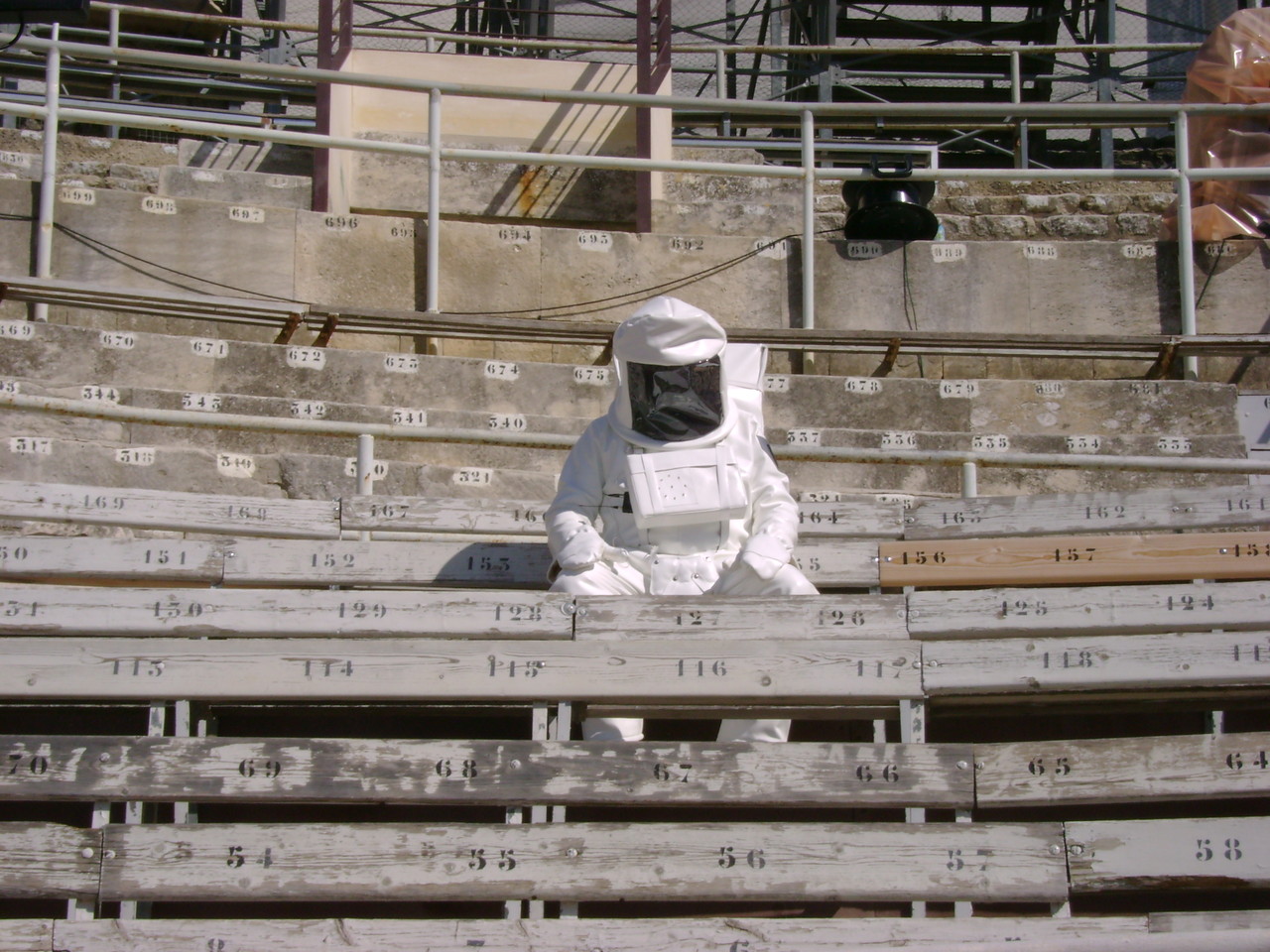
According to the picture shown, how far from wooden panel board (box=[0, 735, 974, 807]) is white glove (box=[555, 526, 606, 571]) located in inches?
40.5

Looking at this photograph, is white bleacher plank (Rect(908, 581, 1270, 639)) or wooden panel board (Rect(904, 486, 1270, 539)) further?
wooden panel board (Rect(904, 486, 1270, 539))

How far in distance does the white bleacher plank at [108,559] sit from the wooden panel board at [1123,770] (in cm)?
305

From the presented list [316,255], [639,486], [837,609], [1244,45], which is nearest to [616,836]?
[837,609]

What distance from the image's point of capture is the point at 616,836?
476 centimetres

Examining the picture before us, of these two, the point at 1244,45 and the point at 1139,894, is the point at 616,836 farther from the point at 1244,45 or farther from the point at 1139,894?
the point at 1244,45

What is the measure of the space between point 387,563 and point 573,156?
417 centimetres

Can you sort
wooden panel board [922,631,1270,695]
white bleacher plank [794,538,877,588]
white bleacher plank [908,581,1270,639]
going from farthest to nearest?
white bleacher plank [794,538,877,588]
white bleacher plank [908,581,1270,639]
wooden panel board [922,631,1270,695]

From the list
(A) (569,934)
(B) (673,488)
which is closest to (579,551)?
(B) (673,488)

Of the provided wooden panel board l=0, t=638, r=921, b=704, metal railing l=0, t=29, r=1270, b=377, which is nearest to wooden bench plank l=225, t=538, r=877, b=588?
wooden panel board l=0, t=638, r=921, b=704

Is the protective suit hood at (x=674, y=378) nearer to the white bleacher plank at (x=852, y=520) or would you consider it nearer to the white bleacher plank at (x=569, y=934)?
the white bleacher plank at (x=852, y=520)

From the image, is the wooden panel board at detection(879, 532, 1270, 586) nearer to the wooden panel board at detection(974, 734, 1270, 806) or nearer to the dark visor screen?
the dark visor screen

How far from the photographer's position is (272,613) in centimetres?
552

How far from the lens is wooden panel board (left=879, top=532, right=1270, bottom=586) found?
621 centimetres

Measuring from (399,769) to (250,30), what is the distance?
Result: 43.3 feet
